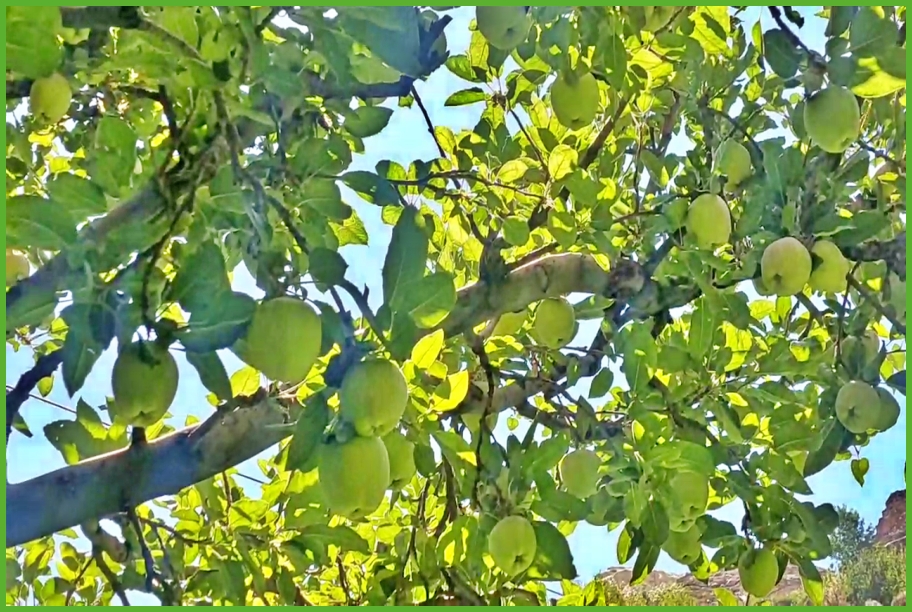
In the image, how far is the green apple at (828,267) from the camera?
2.71ft

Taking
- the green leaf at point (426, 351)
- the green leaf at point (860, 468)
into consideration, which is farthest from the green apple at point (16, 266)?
the green leaf at point (860, 468)

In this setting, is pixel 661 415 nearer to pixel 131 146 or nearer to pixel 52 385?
pixel 131 146

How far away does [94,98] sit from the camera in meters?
0.84

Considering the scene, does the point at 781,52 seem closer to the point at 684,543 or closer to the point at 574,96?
the point at 574,96

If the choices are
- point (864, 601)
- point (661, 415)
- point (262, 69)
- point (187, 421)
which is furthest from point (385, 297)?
point (864, 601)

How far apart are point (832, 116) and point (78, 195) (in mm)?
655

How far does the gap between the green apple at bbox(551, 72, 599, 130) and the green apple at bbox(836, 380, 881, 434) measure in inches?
15.8

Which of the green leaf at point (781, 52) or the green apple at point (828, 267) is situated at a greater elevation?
the green leaf at point (781, 52)

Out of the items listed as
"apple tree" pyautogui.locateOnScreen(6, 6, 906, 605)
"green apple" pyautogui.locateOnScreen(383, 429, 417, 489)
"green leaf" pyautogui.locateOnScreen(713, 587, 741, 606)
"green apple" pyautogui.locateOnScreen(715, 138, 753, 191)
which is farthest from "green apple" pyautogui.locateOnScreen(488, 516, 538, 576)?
"green apple" pyautogui.locateOnScreen(715, 138, 753, 191)

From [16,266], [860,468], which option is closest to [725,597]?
[860,468]

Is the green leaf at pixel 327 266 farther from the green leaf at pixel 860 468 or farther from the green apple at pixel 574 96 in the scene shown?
the green leaf at pixel 860 468

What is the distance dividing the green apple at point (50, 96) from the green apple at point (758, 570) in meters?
0.75

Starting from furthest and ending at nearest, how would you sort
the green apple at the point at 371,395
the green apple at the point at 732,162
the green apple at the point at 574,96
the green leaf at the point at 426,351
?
the green apple at the point at 732,162 < the green apple at the point at 574,96 < the green leaf at the point at 426,351 < the green apple at the point at 371,395

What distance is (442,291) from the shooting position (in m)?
0.55
